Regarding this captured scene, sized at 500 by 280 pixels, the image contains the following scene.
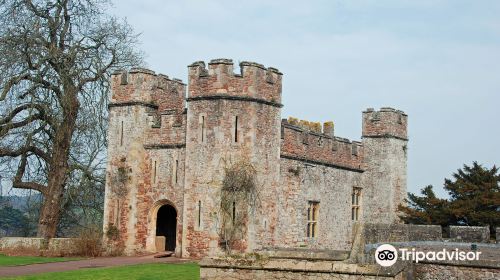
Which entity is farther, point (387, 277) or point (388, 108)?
point (388, 108)

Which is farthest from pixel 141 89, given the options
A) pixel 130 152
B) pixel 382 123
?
pixel 382 123

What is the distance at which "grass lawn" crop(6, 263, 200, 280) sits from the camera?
56.6ft

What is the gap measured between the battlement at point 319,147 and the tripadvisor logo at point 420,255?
11.6 meters

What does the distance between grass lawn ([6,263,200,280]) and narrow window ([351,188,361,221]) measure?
10668 millimetres

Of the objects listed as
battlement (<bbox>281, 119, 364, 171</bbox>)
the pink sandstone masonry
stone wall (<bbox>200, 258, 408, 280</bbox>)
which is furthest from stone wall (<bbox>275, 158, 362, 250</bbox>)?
stone wall (<bbox>200, 258, 408, 280</bbox>)

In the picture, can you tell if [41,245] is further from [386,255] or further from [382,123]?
[386,255]

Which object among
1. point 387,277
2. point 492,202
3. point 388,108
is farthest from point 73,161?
point 387,277

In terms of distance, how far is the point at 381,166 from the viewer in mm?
30141

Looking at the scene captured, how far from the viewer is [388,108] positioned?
30609 millimetres

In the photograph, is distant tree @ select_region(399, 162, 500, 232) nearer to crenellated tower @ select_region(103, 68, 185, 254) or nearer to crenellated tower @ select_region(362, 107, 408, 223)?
crenellated tower @ select_region(362, 107, 408, 223)

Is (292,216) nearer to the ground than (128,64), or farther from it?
nearer to the ground

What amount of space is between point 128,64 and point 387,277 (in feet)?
69.5

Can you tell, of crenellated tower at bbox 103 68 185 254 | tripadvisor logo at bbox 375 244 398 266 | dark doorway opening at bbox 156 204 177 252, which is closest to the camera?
tripadvisor logo at bbox 375 244 398 266

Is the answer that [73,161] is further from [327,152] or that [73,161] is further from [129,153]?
[327,152]
